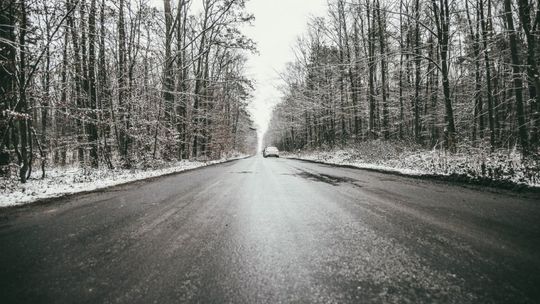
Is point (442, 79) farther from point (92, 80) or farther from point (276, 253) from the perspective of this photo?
point (92, 80)

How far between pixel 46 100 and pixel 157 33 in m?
9.59

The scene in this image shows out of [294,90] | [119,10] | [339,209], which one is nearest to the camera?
[339,209]

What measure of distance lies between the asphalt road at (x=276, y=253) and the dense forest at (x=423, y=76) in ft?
23.4

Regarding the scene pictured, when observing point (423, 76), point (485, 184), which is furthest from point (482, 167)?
point (423, 76)

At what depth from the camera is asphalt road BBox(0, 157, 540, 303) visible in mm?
2021

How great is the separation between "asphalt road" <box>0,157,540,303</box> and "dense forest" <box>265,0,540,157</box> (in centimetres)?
714

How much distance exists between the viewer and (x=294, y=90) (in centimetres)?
3453

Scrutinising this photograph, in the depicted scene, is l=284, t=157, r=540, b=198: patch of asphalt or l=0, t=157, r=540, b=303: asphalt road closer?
l=0, t=157, r=540, b=303: asphalt road

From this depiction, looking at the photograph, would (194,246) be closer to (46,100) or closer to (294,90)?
(46,100)

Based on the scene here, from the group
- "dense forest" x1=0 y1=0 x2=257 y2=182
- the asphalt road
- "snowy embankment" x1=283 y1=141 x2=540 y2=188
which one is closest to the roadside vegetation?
"snowy embankment" x1=283 y1=141 x2=540 y2=188

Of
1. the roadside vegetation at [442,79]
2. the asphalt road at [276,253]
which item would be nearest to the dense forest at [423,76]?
the roadside vegetation at [442,79]

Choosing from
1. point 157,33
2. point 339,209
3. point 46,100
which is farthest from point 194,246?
point 157,33

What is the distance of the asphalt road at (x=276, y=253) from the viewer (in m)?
2.02

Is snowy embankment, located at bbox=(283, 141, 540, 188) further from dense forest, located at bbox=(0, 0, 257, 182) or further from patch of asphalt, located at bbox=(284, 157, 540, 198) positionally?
dense forest, located at bbox=(0, 0, 257, 182)
